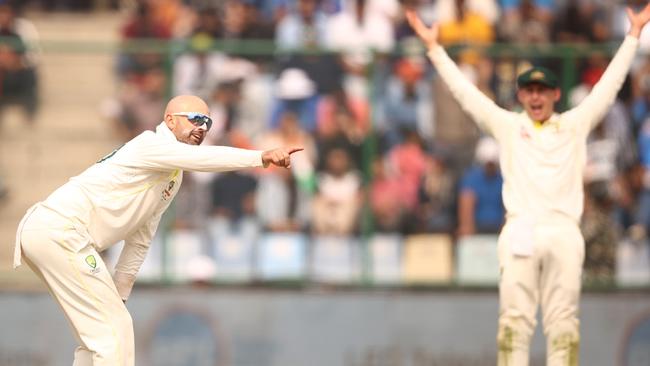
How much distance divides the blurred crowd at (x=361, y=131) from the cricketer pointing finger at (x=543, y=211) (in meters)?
3.00

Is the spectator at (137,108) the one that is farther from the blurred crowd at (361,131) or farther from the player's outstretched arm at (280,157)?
the player's outstretched arm at (280,157)

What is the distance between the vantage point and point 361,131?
1490 cm

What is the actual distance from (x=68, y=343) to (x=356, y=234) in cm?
287

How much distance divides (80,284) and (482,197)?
546cm

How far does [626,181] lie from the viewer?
1477 centimetres

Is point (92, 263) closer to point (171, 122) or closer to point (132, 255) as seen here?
point (132, 255)

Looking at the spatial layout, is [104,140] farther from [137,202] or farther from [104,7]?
[137,202]

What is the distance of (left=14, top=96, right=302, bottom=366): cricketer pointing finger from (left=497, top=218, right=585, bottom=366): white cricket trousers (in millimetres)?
2580

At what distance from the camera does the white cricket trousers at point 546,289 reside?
37.2 feet

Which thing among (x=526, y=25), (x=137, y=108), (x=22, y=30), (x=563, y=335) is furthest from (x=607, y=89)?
(x=22, y=30)

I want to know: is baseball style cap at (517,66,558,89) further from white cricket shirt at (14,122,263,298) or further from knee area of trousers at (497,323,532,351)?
white cricket shirt at (14,122,263,298)

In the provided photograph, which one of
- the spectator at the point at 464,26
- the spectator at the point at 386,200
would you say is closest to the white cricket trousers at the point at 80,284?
the spectator at the point at 386,200

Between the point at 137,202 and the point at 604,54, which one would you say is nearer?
the point at 137,202

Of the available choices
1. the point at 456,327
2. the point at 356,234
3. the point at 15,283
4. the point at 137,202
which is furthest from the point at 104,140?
the point at 137,202
